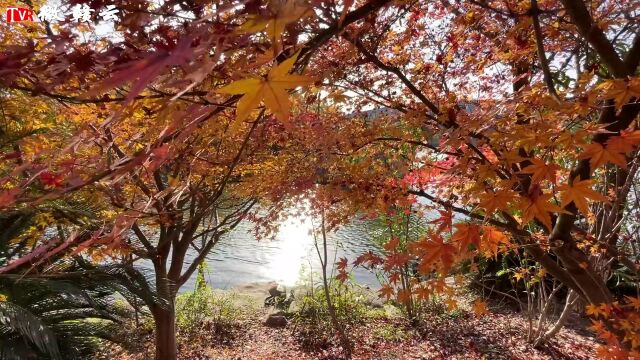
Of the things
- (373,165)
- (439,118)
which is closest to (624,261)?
(439,118)

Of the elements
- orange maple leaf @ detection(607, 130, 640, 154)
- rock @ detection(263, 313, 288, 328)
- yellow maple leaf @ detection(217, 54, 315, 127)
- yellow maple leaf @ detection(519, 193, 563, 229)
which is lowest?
rock @ detection(263, 313, 288, 328)

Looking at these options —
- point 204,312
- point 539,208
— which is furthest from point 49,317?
point 539,208

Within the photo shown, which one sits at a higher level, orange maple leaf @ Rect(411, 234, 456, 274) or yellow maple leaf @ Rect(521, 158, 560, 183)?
yellow maple leaf @ Rect(521, 158, 560, 183)

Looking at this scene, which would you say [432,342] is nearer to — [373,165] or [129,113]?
[373,165]

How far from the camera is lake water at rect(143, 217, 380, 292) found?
11672mm

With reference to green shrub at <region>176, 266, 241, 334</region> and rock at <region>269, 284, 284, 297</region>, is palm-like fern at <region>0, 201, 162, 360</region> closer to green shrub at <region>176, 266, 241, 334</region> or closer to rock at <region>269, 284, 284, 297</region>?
green shrub at <region>176, 266, 241, 334</region>

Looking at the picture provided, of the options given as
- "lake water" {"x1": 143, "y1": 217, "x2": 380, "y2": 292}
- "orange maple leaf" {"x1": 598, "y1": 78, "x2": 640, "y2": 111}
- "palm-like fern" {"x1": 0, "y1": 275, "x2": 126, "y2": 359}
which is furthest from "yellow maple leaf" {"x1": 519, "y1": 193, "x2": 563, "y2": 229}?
"lake water" {"x1": 143, "y1": 217, "x2": 380, "y2": 292}

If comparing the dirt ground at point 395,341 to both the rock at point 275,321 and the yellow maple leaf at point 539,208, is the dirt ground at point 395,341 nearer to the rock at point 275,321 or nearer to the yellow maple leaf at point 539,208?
the rock at point 275,321

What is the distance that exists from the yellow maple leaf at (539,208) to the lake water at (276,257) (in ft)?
27.6

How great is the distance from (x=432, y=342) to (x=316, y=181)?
143 inches

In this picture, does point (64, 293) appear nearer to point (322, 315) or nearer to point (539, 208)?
point (539, 208)

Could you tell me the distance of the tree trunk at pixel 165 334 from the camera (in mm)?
5527

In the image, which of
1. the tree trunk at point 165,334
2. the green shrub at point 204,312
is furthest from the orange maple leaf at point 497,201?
the green shrub at point 204,312

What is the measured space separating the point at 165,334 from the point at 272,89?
5.81m
